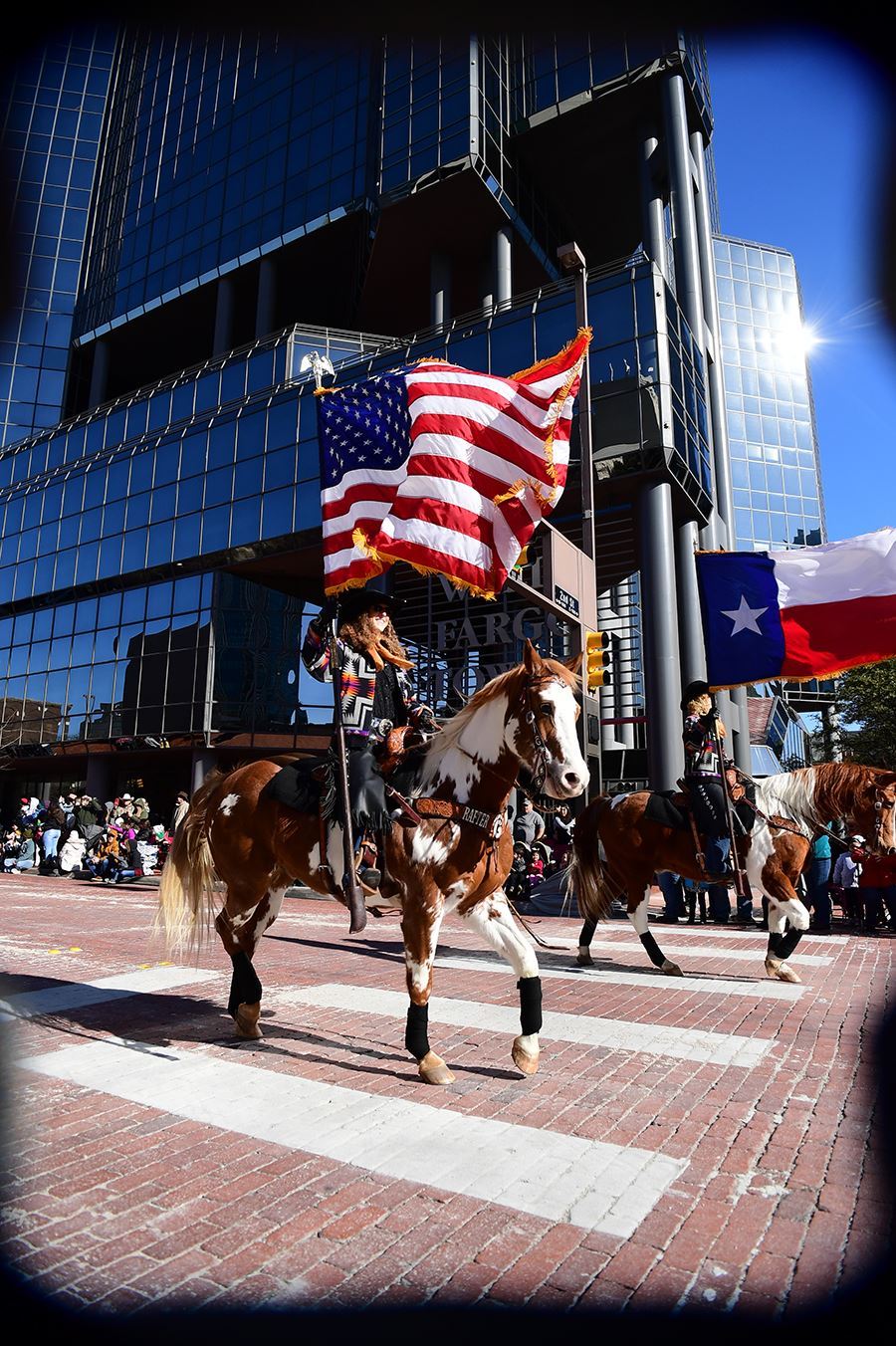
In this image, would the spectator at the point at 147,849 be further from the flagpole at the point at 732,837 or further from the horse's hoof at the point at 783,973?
the horse's hoof at the point at 783,973

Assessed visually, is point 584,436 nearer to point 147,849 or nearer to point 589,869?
point 589,869

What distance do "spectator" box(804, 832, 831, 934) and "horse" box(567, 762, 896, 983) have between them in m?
4.44

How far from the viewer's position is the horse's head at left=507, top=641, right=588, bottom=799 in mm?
4445

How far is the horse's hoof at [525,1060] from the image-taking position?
4599mm

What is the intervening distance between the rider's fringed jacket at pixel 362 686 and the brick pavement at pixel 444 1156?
7.48 ft

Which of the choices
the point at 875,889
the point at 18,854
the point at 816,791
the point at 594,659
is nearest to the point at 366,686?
the point at 816,791

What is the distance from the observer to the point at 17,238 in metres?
1.34

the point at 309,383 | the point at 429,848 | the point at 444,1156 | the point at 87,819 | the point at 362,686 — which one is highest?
the point at 309,383

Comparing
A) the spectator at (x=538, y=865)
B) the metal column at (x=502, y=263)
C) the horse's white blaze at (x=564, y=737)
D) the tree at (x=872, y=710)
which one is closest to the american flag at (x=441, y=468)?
the horse's white blaze at (x=564, y=737)

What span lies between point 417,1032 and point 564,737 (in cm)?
203

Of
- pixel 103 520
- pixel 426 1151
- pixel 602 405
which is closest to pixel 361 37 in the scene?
pixel 426 1151

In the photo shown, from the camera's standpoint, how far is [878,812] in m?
7.84

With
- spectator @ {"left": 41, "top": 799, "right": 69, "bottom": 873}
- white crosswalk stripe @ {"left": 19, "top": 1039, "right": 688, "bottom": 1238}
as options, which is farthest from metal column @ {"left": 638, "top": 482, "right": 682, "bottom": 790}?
spectator @ {"left": 41, "top": 799, "right": 69, "bottom": 873}

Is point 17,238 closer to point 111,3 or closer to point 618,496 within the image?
point 111,3
